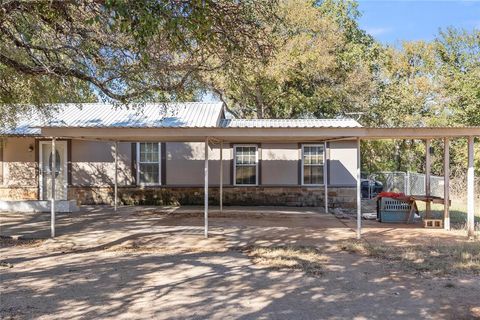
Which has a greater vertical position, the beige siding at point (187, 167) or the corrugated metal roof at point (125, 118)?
the corrugated metal roof at point (125, 118)

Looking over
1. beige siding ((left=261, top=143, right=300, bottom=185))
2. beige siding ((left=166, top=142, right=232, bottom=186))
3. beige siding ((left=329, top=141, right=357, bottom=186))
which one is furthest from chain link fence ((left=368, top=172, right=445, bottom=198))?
beige siding ((left=166, top=142, right=232, bottom=186))

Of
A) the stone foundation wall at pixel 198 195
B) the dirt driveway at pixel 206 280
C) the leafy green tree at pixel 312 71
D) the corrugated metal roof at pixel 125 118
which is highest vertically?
the leafy green tree at pixel 312 71

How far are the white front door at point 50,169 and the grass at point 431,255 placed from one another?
36.1ft

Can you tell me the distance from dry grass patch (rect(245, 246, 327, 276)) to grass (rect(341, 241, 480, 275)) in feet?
3.01

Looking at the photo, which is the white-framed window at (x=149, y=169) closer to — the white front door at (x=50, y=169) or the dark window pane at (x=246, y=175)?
the white front door at (x=50, y=169)

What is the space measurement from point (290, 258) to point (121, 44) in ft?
15.8

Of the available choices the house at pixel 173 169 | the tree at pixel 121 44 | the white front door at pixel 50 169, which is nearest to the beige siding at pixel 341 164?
the house at pixel 173 169

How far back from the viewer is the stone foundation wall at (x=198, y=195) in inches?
619

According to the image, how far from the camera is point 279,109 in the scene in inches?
907

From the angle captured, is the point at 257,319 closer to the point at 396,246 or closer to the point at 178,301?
the point at 178,301

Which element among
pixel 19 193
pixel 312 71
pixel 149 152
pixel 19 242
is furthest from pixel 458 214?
pixel 19 193

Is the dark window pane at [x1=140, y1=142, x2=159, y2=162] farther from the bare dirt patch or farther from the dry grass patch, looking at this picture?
the dry grass patch

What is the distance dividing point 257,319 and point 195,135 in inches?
212

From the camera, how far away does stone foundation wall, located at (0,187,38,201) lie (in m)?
15.6
